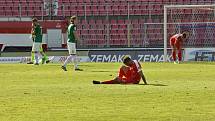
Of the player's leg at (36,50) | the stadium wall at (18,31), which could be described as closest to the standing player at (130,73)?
the player's leg at (36,50)

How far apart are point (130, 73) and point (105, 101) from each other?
503 cm

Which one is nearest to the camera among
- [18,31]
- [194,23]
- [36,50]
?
[36,50]

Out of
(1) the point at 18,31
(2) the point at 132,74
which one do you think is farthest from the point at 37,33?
(2) the point at 132,74

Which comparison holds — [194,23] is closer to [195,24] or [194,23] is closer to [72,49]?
[195,24]

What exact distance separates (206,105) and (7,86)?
24.7 ft

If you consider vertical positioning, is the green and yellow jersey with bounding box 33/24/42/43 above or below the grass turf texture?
above

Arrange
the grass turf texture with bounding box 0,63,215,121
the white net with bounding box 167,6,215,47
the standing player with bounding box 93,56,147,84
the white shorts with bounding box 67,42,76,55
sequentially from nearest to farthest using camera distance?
the grass turf texture with bounding box 0,63,215,121 → the standing player with bounding box 93,56,147,84 → the white shorts with bounding box 67,42,76,55 → the white net with bounding box 167,6,215,47

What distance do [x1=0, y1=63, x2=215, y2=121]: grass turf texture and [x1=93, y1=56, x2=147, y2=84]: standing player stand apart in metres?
0.49

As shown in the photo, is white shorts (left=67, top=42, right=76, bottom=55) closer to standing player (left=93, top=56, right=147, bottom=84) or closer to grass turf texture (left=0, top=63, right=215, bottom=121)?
grass turf texture (left=0, top=63, right=215, bottom=121)

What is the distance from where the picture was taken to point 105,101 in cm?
1530

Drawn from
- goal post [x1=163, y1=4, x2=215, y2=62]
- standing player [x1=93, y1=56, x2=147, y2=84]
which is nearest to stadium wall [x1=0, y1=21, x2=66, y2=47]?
goal post [x1=163, y1=4, x2=215, y2=62]

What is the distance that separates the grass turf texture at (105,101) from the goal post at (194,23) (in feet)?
70.6

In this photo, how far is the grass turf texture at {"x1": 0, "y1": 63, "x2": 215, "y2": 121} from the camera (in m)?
12.7

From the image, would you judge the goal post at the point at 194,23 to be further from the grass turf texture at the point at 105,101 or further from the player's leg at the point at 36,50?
the grass turf texture at the point at 105,101
